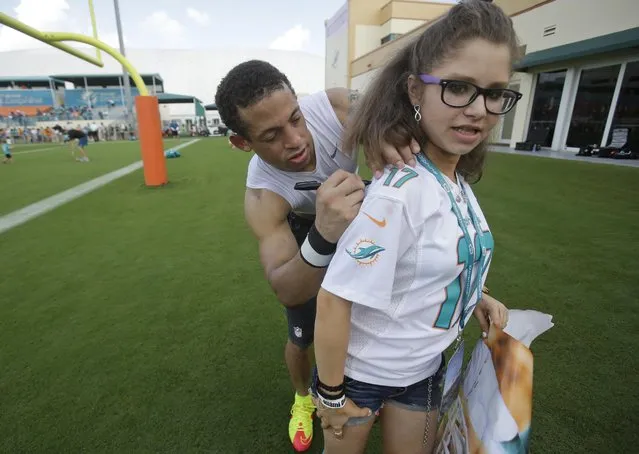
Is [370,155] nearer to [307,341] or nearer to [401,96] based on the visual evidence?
[401,96]

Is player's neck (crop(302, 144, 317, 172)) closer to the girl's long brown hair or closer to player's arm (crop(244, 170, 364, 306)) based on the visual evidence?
player's arm (crop(244, 170, 364, 306))

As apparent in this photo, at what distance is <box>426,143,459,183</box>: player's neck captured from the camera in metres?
1.06

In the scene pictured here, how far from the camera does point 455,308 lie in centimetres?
107

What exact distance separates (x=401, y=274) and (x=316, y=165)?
808mm

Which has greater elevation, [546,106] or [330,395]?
[546,106]

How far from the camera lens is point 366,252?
0.88 m

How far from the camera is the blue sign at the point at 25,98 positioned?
39.4 m

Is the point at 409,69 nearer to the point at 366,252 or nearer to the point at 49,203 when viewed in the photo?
the point at 366,252

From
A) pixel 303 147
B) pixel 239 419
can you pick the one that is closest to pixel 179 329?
pixel 239 419

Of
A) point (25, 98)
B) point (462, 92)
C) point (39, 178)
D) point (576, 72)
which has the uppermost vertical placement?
point (25, 98)

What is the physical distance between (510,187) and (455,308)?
675cm

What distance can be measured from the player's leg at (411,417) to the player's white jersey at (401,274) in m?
0.09

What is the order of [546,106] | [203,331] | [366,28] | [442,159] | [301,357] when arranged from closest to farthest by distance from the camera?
1. [442,159]
2. [301,357]
3. [203,331]
4. [546,106]
5. [366,28]

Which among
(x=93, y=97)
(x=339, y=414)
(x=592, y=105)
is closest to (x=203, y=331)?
(x=339, y=414)
